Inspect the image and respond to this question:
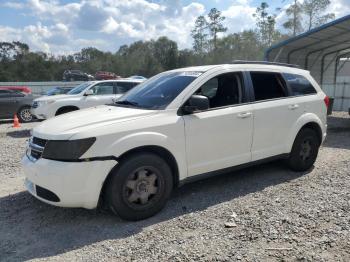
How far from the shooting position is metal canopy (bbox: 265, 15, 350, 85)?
15857 mm

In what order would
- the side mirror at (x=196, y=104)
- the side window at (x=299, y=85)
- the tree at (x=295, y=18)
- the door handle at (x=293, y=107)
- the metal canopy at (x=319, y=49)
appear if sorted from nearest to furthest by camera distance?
the side mirror at (x=196, y=104)
the door handle at (x=293, y=107)
the side window at (x=299, y=85)
the metal canopy at (x=319, y=49)
the tree at (x=295, y=18)

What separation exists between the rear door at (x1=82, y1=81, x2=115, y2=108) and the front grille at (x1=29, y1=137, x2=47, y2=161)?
755 centimetres

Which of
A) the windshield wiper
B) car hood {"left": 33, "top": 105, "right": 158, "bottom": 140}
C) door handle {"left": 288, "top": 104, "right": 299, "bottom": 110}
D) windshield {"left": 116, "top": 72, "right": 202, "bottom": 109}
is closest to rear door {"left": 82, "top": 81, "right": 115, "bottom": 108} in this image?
windshield {"left": 116, "top": 72, "right": 202, "bottom": 109}

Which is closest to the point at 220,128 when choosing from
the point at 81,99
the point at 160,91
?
the point at 160,91

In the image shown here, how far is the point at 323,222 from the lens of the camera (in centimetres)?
435

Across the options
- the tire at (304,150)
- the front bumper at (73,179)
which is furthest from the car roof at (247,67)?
the front bumper at (73,179)

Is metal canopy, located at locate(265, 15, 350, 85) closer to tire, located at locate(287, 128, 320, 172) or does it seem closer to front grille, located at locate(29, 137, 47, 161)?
tire, located at locate(287, 128, 320, 172)

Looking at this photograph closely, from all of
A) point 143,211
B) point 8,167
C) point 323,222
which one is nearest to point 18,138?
point 8,167

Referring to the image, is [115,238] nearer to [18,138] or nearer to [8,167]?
[8,167]

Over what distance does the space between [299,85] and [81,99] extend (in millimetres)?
7655

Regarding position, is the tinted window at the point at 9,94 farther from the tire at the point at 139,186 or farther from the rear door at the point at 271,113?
the tire at the point at 139,186

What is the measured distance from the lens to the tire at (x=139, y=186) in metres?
4.21

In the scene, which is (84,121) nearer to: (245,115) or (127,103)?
(127,103)

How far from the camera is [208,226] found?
4301 millimetres
